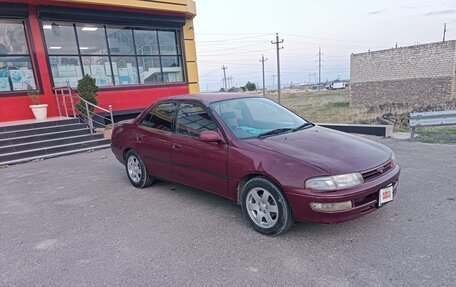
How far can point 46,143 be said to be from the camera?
828 centimetres

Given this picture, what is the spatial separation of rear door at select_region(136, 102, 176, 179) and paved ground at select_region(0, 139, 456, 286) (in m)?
0.48

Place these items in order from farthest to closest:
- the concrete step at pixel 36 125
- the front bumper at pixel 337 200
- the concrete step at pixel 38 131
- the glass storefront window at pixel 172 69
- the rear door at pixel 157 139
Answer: the glass storefront window at pixel 172 69, the concrete step at pixel 36 125, the concrete step at pixel 38 131, the rear door at pixel 157 139, the front bumper at pixel 337 200

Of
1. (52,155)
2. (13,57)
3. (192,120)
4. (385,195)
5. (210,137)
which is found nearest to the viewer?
(385,195)

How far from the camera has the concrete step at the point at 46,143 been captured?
7.84m

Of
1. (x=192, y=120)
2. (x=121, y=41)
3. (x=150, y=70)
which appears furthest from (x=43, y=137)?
(x=192, y=120)

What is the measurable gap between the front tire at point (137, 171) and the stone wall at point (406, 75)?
65.0 feet

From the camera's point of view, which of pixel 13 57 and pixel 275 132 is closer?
pixel 275 132

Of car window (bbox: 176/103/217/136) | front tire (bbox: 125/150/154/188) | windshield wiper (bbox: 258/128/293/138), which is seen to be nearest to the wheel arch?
windshield wiper (bbox: 258/128/293/138)

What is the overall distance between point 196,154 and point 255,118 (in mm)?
976

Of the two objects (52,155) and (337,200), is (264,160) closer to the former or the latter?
(337,200)

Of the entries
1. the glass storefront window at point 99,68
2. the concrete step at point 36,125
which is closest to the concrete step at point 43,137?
the concrete step at point 36,125

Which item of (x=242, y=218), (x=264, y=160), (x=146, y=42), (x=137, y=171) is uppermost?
(x=146, y=42)

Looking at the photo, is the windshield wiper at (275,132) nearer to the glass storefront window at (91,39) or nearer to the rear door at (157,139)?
the rear door at (157,139)

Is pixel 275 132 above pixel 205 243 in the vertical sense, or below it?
above
